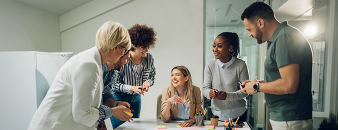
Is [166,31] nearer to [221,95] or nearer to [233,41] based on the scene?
[233,41]

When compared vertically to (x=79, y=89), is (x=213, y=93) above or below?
below

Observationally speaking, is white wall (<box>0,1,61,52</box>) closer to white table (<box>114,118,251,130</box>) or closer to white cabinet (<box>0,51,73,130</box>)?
white cabinet (<box>0,51,73,130</box>)

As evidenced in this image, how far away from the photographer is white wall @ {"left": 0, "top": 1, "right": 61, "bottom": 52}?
249 centimetres

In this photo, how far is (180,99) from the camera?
2002 millimetres

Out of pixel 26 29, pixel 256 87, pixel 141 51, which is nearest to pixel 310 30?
pixel 256 87

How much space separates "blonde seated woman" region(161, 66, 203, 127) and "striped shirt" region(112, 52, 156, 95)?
341mm

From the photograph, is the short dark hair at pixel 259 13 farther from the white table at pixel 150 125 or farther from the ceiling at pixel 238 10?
the white table at pixel 150 125

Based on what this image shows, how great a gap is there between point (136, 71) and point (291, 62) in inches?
60.6

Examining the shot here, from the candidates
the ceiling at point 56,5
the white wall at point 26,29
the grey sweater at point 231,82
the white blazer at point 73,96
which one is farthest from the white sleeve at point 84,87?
the ceiling at point 56,5

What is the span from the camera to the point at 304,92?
1.29 m

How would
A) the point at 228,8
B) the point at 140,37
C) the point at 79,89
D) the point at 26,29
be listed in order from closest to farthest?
the point at 79,89, the point at 140,37, the point at 228,8, the point at 26,29

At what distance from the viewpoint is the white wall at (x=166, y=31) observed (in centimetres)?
309

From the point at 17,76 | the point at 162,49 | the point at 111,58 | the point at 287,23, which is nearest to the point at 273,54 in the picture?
the point at 287,23

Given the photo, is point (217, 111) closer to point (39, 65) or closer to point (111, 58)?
point (111, 58)
